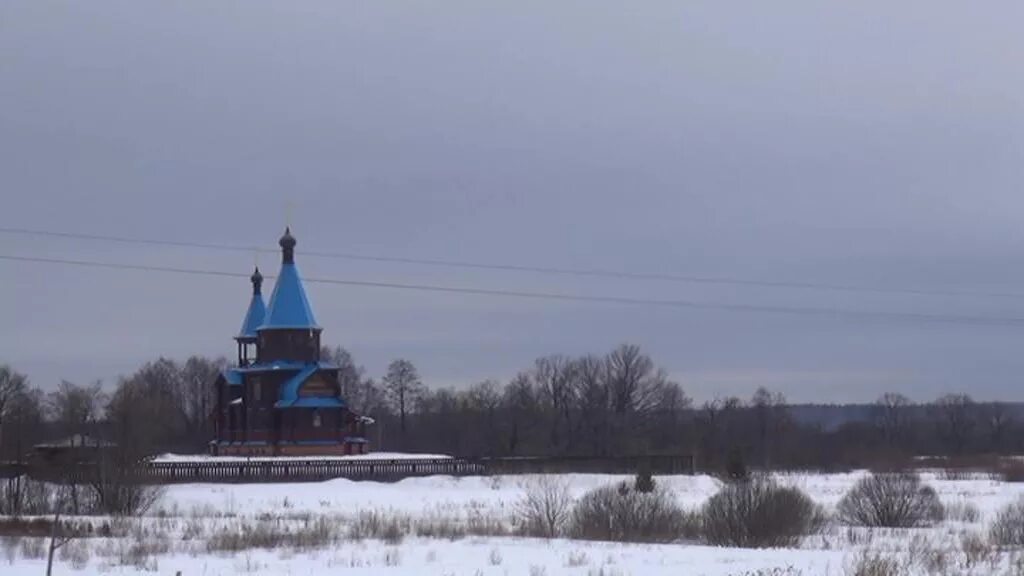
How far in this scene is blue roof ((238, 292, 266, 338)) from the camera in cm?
8369

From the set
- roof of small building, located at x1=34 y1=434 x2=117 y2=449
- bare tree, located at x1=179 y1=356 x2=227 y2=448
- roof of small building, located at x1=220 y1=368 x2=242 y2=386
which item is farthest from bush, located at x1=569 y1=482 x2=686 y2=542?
bare tree, located at x1=179 y1=356 x2=227 y2=448

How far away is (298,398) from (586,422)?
3921 cm

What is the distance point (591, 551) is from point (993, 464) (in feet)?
192

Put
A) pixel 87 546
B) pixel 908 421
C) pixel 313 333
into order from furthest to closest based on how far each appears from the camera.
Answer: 1. pixel 908 421
2. pixel 313 333
3. pixel 87 546

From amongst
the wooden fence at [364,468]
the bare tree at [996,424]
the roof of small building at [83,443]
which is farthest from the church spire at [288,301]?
the bare tree at [996,424]

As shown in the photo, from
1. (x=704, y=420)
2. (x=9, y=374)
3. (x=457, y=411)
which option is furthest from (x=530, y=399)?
(x=9, y=374)

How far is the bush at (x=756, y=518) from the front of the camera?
33875 mm

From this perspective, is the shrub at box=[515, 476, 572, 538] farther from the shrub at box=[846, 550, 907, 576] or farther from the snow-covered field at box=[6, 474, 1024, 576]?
the shrub at box=[846, 550, 907, 576]

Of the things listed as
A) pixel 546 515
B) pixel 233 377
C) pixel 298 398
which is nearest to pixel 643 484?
pixel 546 515

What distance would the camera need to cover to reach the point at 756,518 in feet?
112

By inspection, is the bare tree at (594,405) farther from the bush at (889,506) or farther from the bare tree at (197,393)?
the bush at (889,506)

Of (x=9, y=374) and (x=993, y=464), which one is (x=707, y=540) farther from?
(x=9, y=374)

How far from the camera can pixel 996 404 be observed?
147 meters

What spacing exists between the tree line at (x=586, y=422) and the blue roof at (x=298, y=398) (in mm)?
10558
